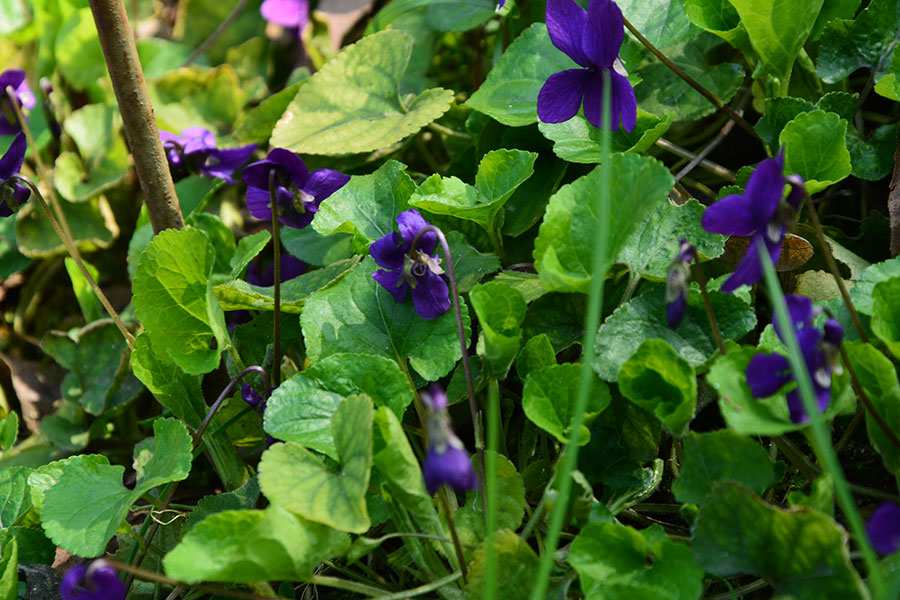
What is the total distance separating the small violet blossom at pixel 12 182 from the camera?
157 cm

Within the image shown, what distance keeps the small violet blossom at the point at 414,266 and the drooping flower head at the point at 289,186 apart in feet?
0.85

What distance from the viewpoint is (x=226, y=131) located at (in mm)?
2383

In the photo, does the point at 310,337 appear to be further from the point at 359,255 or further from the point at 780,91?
the point at 780,91

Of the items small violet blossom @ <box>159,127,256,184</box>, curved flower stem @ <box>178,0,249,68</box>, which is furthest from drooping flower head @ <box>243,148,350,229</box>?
curved flower stem @ <box>178,0,249,68</box>

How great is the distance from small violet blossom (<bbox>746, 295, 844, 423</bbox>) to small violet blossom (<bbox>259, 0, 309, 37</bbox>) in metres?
1.94

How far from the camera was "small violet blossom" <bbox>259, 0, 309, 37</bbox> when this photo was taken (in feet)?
8.21

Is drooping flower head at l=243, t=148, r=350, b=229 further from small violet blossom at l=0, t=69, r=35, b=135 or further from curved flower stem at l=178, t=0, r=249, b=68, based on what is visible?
curved flower stem at l=178, t=0, r=249, b=68

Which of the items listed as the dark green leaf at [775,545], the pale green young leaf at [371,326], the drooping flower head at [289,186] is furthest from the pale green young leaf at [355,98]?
the dark green leaf at [775,545]

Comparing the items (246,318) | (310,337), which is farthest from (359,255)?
(246,318)

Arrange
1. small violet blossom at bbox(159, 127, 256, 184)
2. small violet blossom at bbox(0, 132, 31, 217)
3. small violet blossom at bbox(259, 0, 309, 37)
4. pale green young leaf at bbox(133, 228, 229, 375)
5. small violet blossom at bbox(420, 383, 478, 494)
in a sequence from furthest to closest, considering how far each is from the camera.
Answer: small violet blossom at bbox(259, 0, 309, 37) < small violet blossom at bbox(159, 127, 256, 184) < small violet blossom at bbox(0, 132, 31, 217) < pale green young leaf at bbox(133, 228, 229, 375) < small violet blossom at bbox(420, 383, 478, 494)

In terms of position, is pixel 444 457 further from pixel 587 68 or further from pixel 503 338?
pixel 587 68

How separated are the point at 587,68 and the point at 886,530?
826mm

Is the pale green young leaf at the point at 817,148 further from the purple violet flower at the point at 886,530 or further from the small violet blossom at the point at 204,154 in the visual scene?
the small violet blossom at the point at 204,154

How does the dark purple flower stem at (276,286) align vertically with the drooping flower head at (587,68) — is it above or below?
below
